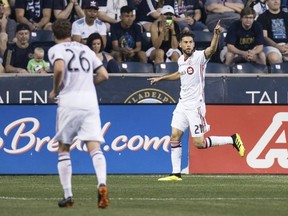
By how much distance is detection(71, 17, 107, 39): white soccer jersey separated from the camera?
21.2 m

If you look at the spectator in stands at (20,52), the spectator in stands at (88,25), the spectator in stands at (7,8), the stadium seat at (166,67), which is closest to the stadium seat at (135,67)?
the stadium seat at (166,67)

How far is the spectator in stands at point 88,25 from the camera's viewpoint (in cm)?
2111

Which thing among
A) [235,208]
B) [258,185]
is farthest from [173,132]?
[235,208]

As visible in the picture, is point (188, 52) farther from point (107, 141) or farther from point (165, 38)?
point (165, 38)

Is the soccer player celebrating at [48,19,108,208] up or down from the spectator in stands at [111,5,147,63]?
up

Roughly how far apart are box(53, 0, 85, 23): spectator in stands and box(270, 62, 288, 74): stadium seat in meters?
3.80

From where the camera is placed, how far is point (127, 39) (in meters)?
21.7

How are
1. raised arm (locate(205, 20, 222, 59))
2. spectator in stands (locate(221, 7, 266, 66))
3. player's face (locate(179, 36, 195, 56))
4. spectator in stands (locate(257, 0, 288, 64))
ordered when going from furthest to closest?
spectator in stands (locate(257, 0, 288, 64)) → spectator in stands (locate(221, 7, 266, 66)) → player's face (locate(179, 36, 195, 56)) → raised arm (locate(205, 20, 222, 59))

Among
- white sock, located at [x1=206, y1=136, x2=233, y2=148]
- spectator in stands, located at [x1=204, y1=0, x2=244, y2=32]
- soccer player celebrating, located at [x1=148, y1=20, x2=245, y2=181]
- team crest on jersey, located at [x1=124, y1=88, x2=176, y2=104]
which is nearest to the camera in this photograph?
soccer player celebrating, located at [x1=148, y1=20, x2=245, y2=181]

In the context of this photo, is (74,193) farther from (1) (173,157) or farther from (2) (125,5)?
(2) (125,5)

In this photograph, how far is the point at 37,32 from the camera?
2175 cm

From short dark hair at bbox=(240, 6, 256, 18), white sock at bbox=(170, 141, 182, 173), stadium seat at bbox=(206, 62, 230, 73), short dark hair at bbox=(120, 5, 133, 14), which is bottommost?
white sock at bbox=(170, 141, 182, 173)

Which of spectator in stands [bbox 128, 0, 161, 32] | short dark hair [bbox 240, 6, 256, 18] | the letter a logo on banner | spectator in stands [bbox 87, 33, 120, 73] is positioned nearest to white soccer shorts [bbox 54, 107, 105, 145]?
the letter a logo on banner

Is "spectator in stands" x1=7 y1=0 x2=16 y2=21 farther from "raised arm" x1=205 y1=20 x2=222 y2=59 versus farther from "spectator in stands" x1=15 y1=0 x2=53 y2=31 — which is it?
"raised arm" x1=205 y1=20 x2=222 y2=59
